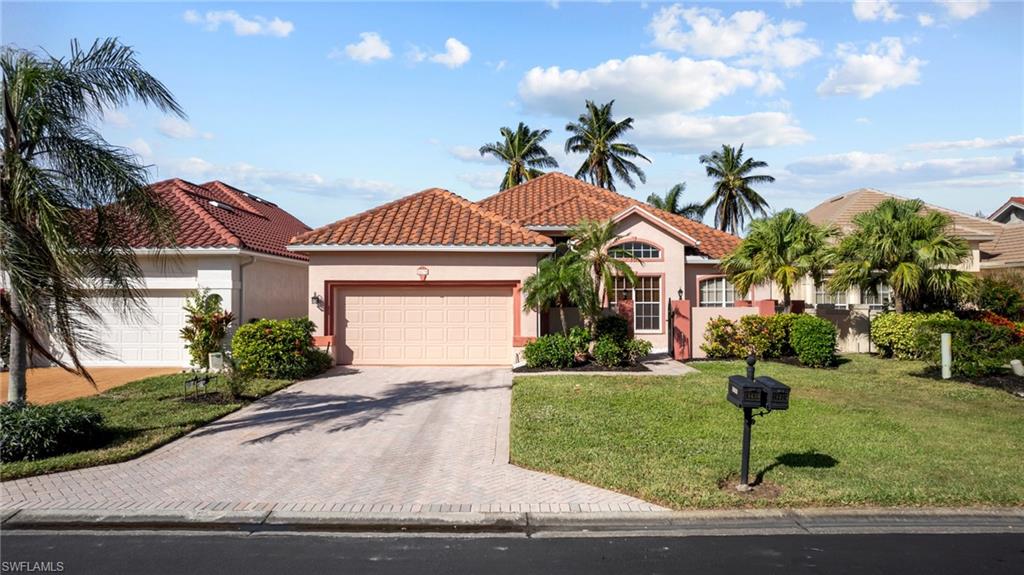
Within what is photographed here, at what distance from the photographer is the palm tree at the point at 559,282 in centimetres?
1517

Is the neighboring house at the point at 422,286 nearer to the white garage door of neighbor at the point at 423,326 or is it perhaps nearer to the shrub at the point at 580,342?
the white garage door of neighbor at the point at 423,326

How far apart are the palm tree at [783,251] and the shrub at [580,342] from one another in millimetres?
5264

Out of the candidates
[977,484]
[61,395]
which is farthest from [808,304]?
[61,395]

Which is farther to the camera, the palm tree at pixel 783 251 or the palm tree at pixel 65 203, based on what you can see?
the palm tree at pixel 783 251

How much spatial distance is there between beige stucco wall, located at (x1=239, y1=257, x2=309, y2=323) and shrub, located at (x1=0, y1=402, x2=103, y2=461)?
818 centimetres

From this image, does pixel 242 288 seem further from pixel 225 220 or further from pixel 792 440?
pixel 792 440

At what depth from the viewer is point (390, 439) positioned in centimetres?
968

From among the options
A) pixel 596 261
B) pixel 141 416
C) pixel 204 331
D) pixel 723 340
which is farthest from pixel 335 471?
pixel 723 340

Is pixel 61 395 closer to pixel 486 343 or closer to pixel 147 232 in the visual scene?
pixel 147 232

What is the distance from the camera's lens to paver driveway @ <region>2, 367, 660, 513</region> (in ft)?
22.9

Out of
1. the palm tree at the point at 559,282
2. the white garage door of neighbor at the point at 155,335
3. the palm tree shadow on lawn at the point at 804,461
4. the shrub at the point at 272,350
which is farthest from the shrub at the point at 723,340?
the white garage door of neighbor at the point at 155,335

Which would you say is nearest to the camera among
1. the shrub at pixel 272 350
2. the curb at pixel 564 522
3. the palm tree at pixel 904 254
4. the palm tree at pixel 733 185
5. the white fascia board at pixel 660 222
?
the curb at pixel 564 522

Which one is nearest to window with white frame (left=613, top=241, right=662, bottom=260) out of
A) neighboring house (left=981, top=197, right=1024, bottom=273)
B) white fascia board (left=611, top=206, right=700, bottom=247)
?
white fascia board (left=611, top=206, right=700, bottom=247)

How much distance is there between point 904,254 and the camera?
54.8ft
